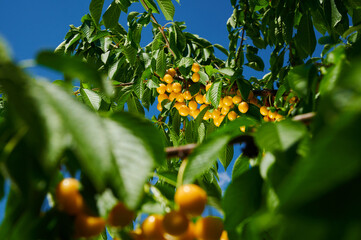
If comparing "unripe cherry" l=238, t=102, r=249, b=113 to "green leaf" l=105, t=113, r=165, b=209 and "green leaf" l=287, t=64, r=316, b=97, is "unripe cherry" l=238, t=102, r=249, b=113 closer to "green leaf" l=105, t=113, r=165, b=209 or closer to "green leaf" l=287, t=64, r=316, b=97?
"green leaf" l=287, t=64, r=316, b=97

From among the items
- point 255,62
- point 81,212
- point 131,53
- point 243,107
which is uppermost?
point 81,212

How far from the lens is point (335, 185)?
9.8 inches

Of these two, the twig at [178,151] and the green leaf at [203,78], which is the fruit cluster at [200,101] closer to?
the green leaf at [203,78]

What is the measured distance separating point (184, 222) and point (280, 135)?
0.65 ft

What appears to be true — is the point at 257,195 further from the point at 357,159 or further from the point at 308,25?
the point at 308,25

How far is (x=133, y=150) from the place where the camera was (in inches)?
14.8

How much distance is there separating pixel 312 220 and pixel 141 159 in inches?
8.0

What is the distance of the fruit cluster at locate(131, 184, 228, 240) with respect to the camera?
18.2 inches

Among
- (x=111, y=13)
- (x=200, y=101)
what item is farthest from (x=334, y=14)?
(x=111, y=13)

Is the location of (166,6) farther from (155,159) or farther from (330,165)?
(330,165)

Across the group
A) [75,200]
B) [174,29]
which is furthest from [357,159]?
[174,29]

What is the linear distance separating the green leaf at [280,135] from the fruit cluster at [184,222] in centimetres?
13

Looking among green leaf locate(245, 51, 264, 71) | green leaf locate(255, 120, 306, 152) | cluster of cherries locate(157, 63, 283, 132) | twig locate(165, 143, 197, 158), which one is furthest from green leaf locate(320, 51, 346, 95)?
green leaf locate(245, 51, 264, 71)

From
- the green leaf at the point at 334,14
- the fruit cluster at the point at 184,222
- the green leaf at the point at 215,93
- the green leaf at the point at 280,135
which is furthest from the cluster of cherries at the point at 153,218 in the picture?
the green leaf at the point at 334,14
